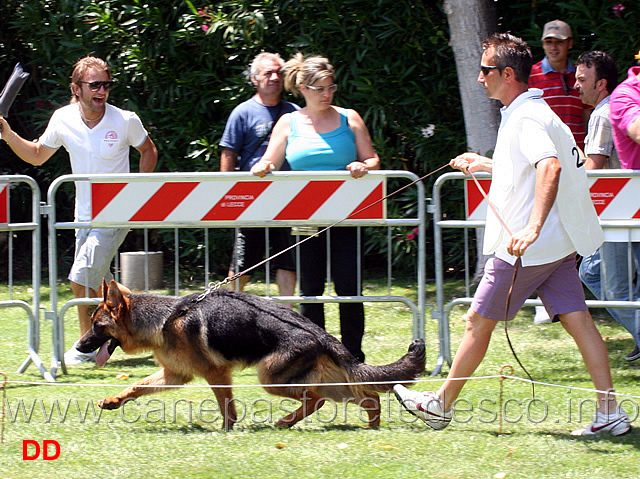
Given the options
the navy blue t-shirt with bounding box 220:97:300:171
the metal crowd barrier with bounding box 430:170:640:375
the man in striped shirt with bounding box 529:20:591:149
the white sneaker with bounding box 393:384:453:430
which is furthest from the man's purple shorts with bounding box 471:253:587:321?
the man in striped shirt with bounding box 529:20:591:149

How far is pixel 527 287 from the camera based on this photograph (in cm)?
461

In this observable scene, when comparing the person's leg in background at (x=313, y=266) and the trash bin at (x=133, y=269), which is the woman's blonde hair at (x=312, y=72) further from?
the trash bin at (x=133, y=269)

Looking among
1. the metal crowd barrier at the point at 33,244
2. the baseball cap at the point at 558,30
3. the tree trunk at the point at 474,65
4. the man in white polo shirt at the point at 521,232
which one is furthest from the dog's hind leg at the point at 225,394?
the baseball cap at the point at 558,30

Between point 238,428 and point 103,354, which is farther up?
point 103,354

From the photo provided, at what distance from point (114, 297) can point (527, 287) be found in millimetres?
2290

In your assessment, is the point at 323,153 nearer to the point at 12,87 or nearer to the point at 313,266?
the point at 313,266

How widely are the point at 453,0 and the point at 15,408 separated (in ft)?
17.6

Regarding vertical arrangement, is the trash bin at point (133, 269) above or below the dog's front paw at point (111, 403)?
above

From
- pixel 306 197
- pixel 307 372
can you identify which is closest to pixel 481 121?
pixel 306 197

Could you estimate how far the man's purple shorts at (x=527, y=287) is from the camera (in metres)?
4.57

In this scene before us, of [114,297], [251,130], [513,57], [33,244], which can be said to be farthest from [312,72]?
[33,244]

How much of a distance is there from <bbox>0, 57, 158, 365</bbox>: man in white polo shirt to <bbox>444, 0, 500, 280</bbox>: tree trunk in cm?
334

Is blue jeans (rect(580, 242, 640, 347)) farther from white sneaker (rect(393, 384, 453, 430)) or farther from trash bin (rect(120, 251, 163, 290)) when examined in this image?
trash bin (rect(120, 251, 163, 290))

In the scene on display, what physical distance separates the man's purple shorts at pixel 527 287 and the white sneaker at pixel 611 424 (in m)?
0.57
